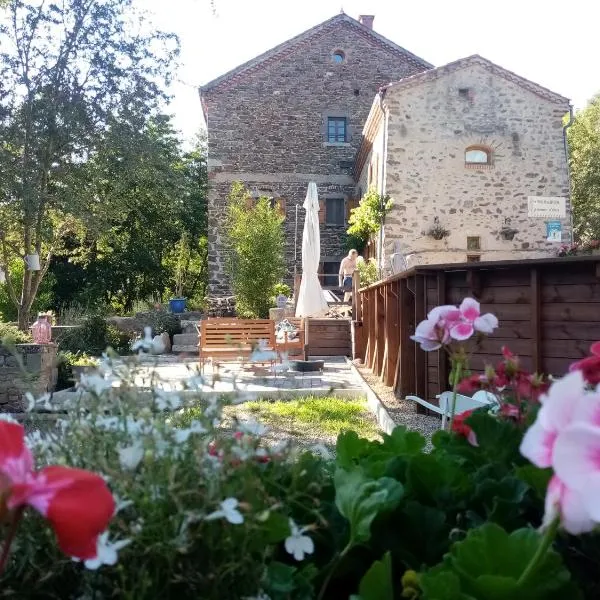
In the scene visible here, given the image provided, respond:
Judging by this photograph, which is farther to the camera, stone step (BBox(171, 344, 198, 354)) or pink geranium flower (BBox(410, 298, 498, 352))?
stone step (BBox(171, 344, 198, 354))

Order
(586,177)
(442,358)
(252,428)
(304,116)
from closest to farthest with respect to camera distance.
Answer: (252,428), (442,358), (304,116), (586,177)

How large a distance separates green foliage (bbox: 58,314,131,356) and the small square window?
8665 millimetres

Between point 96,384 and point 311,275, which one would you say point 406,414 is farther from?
point 311,275

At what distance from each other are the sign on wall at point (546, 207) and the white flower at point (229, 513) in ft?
59.5

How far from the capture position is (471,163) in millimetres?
17875

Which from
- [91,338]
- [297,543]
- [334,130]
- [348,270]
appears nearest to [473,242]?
[348,270]

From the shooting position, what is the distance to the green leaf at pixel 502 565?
0.76m

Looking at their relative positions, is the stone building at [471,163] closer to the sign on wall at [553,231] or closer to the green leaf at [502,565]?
the sign on wall at [553,231]

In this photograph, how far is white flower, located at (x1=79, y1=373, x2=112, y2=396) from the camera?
0.98 metres

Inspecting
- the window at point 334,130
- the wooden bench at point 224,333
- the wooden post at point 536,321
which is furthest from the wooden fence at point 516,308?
the window at point 334,130

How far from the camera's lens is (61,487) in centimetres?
65

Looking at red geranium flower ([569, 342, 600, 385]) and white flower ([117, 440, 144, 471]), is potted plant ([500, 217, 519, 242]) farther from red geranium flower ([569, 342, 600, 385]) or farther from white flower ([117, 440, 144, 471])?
white flower ([117, 440, 144, 471])

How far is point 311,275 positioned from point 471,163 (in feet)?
18.4

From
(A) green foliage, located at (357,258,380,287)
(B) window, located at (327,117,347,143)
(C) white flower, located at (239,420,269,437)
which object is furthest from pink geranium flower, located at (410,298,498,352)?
(B) window, located at (327,117,347,143)
